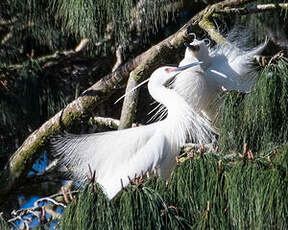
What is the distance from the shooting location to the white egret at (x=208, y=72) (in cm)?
310

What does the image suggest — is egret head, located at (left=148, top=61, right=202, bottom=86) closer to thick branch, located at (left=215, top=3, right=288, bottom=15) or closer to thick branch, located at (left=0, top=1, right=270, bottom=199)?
thick branch, located at (left=0, top=1, right=270, bottom=199)

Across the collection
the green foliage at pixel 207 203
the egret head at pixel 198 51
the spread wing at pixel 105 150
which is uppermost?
the egret head at pixel 198 51

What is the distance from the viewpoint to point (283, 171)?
176 centimetres

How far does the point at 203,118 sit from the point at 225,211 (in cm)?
121

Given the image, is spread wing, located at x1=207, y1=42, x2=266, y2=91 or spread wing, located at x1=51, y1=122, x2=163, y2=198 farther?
spread wing, located at x1=207, y1=42, x2=266, y2=91

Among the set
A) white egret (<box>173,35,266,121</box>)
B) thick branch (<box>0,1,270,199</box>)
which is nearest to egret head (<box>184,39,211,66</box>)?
white egret (<box>173,35,266,121</box>)

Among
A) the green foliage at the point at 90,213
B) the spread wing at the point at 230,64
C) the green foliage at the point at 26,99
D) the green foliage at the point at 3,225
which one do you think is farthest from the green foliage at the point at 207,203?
the green foliage at the point at 26,99

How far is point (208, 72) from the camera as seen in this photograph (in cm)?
319

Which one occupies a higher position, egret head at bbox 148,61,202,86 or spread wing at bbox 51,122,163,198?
egret head at bbox 148,61,202,86

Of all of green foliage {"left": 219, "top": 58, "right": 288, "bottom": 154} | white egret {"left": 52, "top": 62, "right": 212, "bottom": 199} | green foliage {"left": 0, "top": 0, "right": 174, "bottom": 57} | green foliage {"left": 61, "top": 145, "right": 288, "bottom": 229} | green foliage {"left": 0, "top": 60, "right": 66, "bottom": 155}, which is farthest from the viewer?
green foliage {"left": 0, "top": 60, "right": 66, "bottom": 155}

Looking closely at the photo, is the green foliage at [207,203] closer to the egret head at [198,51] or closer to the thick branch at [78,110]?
the thick branch at [78,110]

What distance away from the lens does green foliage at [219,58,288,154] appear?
6.52ft

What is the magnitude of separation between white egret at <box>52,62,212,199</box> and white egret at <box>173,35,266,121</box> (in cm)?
21

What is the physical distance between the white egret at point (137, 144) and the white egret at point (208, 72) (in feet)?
0.70
